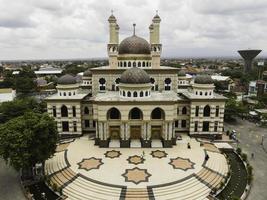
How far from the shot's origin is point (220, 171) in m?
29.4

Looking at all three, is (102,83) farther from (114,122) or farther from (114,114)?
(114,122)

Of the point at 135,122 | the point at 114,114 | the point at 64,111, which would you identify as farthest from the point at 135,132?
the point at 64,111

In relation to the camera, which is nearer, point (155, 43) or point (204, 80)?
point (204, 80)

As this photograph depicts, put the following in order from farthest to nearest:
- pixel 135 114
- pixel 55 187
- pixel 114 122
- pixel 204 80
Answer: pixel 204 80, pixel 135 114, pixel 114 122, pixel 55 187

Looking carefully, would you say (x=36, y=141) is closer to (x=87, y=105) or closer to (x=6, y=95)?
(x=87, y=105)

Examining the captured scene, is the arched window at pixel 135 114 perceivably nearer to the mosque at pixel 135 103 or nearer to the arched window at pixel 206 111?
the mosque at pixel 135 103

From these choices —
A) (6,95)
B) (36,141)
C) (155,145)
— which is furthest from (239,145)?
(6,95)

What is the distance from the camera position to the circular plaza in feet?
81.5

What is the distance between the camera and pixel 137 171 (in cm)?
2838

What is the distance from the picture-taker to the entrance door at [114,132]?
37.0 metres

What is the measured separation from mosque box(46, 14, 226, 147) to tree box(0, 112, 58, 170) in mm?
9456

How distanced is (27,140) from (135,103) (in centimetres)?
1588

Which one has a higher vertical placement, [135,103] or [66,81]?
[66,81]

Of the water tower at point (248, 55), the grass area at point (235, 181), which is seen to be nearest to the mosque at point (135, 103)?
the grass area at point (235, 181)
